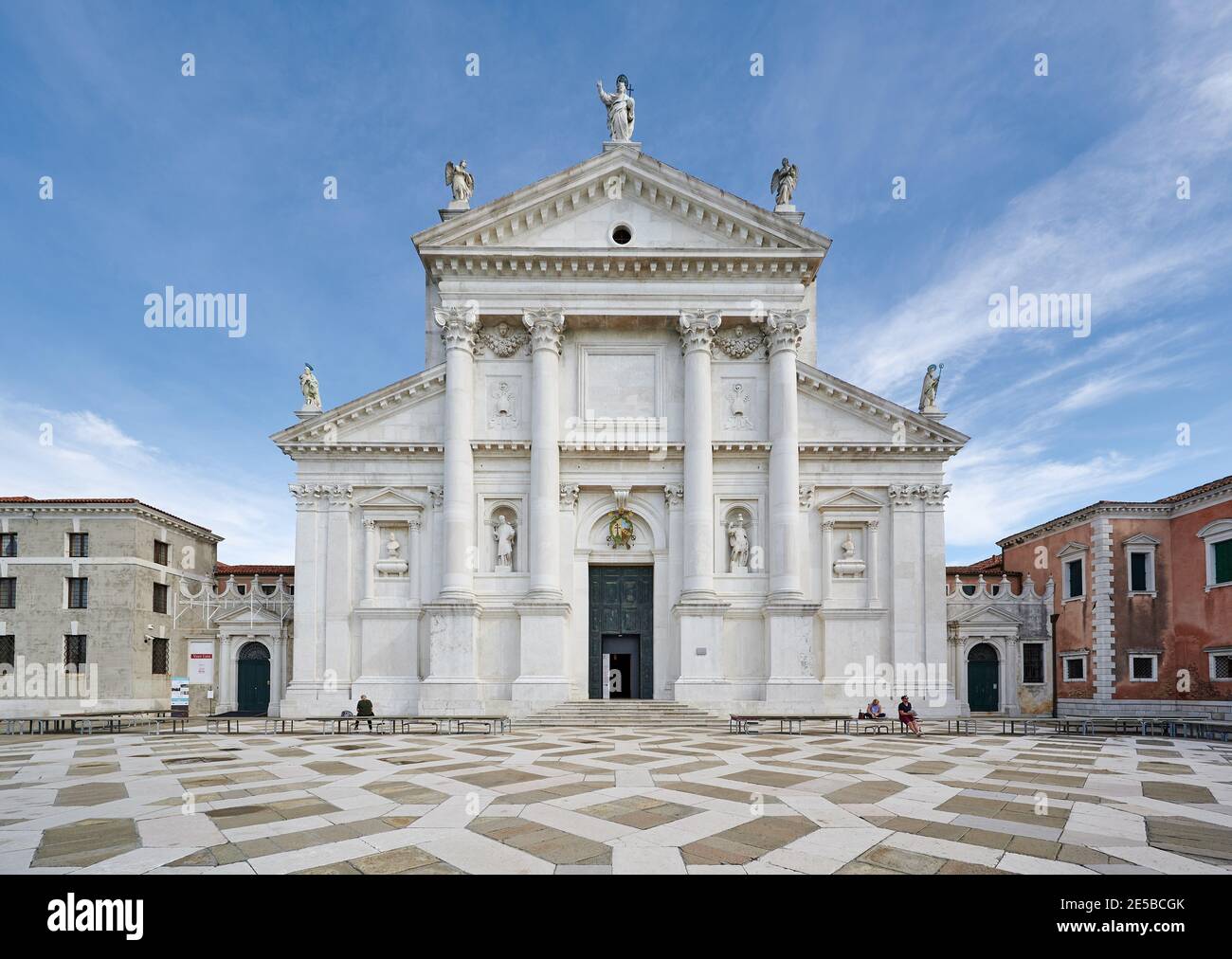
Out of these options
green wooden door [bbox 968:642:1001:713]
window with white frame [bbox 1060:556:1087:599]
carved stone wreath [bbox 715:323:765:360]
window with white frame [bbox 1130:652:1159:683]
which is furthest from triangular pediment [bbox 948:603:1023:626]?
carved stone wreath [bbox 715:323:765:360]

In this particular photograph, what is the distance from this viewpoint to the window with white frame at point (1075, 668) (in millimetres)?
34500

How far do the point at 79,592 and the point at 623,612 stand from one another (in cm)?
2740

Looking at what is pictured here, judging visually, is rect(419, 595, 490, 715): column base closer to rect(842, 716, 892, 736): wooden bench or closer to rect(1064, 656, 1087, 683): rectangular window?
rect(842, 716, 892, 736): wooden bench

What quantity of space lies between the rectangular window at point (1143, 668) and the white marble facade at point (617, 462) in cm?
913

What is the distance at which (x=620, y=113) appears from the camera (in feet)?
104

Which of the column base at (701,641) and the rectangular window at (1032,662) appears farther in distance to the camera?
the rectangular window at (1032,662)

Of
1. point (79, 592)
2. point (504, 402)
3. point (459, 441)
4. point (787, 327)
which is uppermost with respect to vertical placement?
point (787, 327)

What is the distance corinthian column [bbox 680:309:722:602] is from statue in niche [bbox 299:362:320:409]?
15.1m

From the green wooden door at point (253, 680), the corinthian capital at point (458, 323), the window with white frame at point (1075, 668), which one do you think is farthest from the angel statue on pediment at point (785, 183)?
the green wooden door at point (253, 680)

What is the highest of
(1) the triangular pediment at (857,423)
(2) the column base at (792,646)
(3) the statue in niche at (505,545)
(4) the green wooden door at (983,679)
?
(1) the triangular pediment at (857,423)

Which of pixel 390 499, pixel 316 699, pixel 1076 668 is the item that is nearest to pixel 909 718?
pixel 1076 668

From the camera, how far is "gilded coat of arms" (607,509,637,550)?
102 feet

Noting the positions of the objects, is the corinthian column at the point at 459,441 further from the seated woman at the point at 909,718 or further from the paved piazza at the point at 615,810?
the seated woman at the point at 909,718

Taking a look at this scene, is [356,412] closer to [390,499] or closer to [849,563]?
[390,499]
